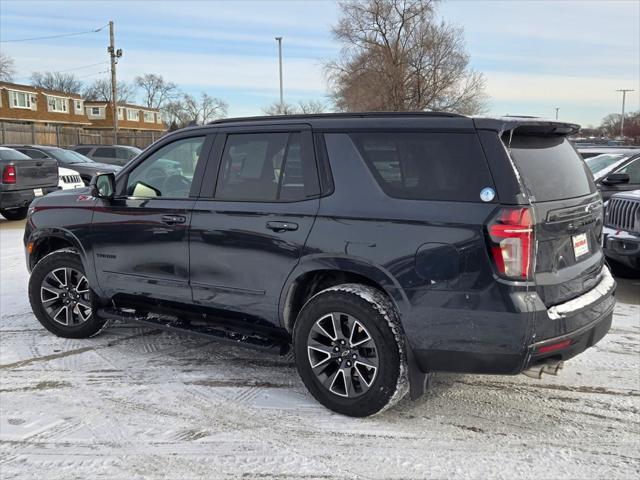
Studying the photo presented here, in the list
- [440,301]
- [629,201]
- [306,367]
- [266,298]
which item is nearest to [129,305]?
[266,298]

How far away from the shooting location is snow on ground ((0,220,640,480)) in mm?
3133

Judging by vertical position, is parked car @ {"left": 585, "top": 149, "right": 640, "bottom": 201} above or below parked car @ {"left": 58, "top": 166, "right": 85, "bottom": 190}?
above

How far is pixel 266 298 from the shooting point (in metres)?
3.99

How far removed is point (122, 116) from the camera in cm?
7525

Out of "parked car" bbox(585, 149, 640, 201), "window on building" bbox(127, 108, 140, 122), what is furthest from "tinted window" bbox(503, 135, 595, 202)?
"window on building" bbox(127, 108, 140, 122)

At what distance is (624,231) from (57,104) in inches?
2577

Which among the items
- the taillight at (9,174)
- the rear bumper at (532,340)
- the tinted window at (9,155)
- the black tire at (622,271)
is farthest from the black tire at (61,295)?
the tinted window at (9,155)

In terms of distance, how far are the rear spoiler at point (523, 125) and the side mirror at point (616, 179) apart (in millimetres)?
5541

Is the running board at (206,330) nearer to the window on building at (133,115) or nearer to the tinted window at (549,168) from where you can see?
the tinted window at (549,168)

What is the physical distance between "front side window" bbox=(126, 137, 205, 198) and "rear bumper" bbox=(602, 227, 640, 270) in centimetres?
490

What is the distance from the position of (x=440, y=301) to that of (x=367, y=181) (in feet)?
2.83

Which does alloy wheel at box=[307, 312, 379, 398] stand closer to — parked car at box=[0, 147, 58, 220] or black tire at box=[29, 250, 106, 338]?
black tire at box=[29, 250, 106, 338]

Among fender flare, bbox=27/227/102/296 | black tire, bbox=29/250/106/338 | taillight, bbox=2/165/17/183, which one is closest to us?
fender flare, bbox=27/227/102/296

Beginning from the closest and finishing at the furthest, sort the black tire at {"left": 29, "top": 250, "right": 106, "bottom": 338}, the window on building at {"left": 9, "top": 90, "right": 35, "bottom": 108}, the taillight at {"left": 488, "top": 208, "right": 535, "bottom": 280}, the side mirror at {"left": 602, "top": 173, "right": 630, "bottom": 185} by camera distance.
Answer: the taillight at {"left": 488, "top": 208, "right": 535, "bottom": 280}, the black tire at {"left": 29, "top": 250, "right": 106, "bottom": 338}, the side mirror at {"left": 602, "top": 173, "right": 630, "bottom": 185}, the window on building at {"left": 9, "top": 90, "right": 35, "bottom": 108}
